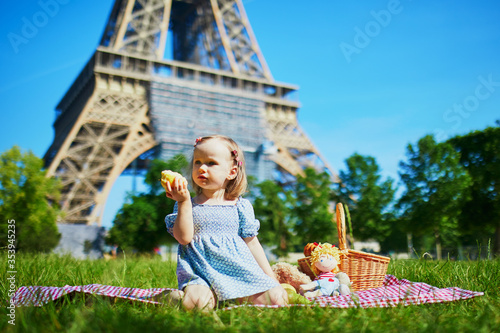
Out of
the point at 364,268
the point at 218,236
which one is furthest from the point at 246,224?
the point at 364,268

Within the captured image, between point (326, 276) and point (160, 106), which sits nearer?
point (326, 276)

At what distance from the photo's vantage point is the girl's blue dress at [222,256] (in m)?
2.12

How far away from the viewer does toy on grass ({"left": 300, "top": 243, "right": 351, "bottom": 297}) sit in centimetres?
257

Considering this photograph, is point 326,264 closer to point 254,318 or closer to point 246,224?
point 246,224

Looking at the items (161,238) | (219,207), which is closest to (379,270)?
(219,207)

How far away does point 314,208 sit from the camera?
17125 millimetres

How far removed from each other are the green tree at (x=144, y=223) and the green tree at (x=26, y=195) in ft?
9.57

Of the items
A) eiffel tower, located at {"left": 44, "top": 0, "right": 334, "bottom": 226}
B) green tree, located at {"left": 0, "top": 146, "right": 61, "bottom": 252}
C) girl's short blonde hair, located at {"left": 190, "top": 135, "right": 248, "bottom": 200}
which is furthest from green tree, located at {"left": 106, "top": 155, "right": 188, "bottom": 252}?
girl's short blonde hair, located at {"left": 190, "top": 135, "right": 248, "bottom": 200}

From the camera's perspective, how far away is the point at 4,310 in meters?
1.75

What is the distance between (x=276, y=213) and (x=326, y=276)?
51.4 feet

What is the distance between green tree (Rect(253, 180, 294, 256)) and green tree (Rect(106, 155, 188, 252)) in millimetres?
4034

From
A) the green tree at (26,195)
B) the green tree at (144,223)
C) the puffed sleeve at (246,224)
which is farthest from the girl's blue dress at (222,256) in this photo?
the green tree at (144,223)

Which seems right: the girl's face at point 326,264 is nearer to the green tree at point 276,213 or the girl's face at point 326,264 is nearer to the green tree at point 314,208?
the green tree at point 314,208

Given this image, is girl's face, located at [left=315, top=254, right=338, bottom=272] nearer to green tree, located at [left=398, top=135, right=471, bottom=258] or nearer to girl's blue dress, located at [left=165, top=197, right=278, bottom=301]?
girl's blue dress, located at [left=165, top=197, right=278, bottom=301]
